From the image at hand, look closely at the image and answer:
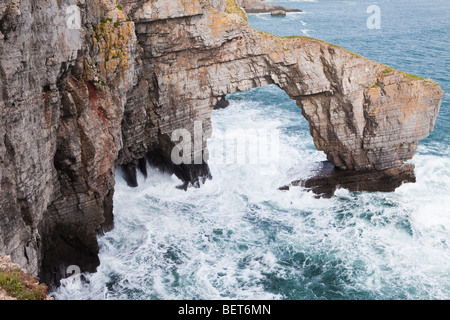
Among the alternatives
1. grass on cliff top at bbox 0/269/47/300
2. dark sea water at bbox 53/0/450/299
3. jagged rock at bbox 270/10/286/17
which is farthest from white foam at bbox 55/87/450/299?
jagged rock at bbox 270/10/286/17

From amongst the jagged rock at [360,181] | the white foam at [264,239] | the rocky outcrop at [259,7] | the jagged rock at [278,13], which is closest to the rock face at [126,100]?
the jagged rock at [360,181]

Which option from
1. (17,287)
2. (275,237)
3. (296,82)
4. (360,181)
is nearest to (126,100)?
(296,82)

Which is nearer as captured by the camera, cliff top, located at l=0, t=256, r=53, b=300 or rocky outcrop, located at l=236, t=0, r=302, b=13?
cliff top, located at l=0, t=256, r=53, b=300

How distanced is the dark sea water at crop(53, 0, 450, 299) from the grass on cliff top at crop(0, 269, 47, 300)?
1348cm

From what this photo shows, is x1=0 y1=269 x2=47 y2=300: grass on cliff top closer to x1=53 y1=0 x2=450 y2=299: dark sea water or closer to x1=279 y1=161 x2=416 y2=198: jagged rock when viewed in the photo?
x1=53 y1=0 x2=450 y2=299: dark sea water

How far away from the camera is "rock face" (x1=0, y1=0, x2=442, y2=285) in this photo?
22688 millimetres

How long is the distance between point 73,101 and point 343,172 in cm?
2322

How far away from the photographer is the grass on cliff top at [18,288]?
14.6m

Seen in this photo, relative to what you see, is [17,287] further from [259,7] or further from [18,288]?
[259,7]

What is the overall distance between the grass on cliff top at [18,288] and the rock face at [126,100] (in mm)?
6916

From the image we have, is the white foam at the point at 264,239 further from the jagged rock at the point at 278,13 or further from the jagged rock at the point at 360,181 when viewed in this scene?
the jagged rock at the point at 278,13
